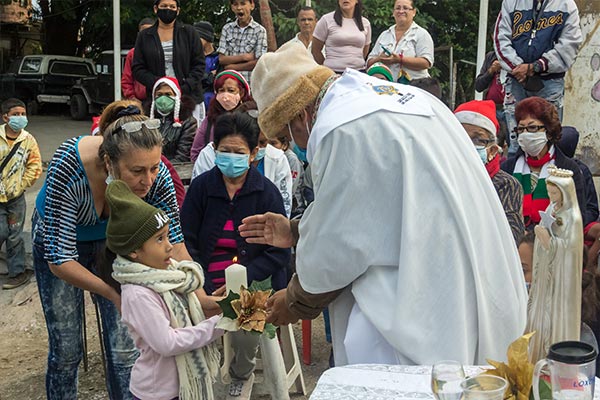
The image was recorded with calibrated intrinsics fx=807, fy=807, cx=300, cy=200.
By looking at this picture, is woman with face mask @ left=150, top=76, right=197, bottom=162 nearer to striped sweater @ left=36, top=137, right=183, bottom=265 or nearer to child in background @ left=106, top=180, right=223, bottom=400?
striped sweater @ left=36, top=137, right=183, bottom=265

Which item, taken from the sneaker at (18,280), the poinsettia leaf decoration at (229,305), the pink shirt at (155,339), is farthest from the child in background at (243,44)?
the poinsettia leaf decoration at (229,305)

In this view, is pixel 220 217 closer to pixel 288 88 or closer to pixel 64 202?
pixel 64 202

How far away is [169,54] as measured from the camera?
26.3 feet

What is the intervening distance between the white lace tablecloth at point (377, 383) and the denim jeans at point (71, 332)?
79.4 inches

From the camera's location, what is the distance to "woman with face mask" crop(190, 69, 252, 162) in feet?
21.3

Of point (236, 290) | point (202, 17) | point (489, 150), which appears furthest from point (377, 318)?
point (202, 17)

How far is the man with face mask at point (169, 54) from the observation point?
26.1 feet

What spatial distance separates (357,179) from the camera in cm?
253

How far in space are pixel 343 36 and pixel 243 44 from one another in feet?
3.91

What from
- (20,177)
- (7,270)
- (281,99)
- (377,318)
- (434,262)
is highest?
(281,99)

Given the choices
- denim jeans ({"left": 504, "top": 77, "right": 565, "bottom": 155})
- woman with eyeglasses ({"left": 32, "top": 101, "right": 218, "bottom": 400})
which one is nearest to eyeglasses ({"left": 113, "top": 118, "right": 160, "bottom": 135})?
woman with eyeglasses ({"left": 32, "top": 101, "right": 218, "bottom": 400})

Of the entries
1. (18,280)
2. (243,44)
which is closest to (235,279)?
(18,280)

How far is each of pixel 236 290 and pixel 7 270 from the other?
5149 mm

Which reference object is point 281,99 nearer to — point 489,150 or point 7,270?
point 489,150
